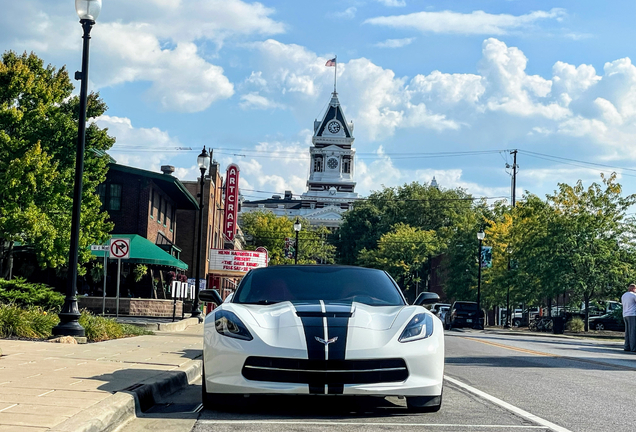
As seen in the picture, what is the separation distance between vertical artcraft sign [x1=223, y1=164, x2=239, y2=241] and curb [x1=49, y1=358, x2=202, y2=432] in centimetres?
4408

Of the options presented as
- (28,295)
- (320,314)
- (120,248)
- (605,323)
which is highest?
(120,248)

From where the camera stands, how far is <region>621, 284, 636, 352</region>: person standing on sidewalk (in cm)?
1977

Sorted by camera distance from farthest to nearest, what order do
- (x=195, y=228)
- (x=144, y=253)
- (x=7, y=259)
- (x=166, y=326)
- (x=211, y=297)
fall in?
(x=195, y=228) → (x=144, y=253) → (x=7, y=259) → (x=166, y=326) → (x=211, y=297)

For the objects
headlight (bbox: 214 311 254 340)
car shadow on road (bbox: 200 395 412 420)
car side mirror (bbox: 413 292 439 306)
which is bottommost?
car shadow on road (bbox: 200 395 412 420)

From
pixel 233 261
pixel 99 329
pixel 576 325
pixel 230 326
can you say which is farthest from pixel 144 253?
pixel 230 326

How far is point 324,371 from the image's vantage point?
7070mm

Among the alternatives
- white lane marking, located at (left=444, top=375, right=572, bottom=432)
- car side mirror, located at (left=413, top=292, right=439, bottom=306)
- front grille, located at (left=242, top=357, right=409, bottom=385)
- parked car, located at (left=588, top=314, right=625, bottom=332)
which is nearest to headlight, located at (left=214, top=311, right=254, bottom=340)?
front grille, located at (left=242, top=357, right=409, bottom=385)

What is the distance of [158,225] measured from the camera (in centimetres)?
4197

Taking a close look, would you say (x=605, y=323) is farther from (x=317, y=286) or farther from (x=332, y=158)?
(x=332, y=158)

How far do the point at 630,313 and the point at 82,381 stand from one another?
1535cm

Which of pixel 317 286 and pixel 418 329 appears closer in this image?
pixel 418 329

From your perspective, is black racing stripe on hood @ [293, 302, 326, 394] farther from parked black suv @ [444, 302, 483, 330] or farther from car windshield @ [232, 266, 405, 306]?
parked black suv @ [444, 302, 483, 330]

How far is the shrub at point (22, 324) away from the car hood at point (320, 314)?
847cm

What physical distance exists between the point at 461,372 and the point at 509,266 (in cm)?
4217
